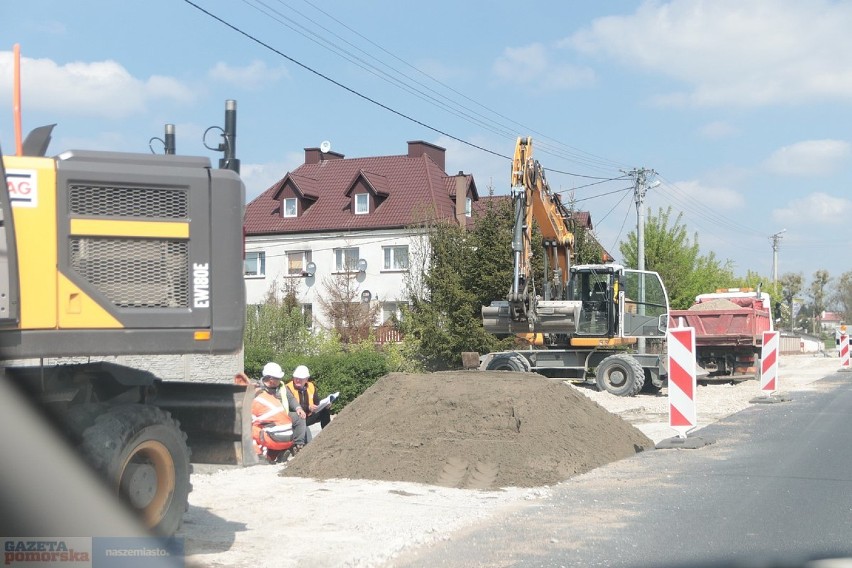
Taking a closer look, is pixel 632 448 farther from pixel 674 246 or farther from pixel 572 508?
pixel 674 246

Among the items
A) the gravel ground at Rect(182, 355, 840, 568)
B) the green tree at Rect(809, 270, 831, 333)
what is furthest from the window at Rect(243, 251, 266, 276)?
the green tree at Rect(809, 270, 831, 333)

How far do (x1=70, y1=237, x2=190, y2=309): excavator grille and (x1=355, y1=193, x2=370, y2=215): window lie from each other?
146 feet

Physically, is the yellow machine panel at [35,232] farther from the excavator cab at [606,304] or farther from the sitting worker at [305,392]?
the excavator cab at [606,304]

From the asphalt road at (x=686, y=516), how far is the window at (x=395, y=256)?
35.3 metres

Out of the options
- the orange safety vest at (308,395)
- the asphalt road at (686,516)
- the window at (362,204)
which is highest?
the window at (362,204)

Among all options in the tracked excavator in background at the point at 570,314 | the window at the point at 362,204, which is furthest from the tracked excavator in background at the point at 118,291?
the window at the point at 362,204

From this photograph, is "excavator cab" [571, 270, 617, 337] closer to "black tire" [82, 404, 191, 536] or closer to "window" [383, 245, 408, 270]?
"black tire" [82, 404, 191, 536]

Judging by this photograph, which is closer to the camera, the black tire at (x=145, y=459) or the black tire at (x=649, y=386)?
the black tire at (x=145, y=459)

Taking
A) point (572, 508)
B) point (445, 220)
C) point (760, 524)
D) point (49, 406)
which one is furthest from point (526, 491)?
point (445, 220)

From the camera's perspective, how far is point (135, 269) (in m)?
5.92

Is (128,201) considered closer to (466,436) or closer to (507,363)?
(466,436)

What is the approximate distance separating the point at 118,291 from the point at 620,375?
63.7 ft

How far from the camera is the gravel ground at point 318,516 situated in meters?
6.62

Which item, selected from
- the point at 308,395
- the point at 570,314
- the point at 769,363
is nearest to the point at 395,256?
the point at 570,314
